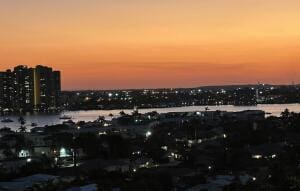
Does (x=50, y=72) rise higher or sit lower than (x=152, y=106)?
higher

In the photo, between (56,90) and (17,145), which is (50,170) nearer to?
(17,145)

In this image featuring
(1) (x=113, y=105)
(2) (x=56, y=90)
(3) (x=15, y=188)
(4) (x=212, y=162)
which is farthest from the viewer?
(1) (x=113, y=105)

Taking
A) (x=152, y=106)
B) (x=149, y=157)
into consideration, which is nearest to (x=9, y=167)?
(x=149, y=157)

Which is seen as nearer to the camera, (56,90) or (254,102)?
(56,90)

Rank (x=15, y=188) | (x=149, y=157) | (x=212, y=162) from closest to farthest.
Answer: (x=15, y=188) → (x=212, y=162) → (x=149, y=157)

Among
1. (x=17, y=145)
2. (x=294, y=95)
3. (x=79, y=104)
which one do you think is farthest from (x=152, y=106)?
(x=17, y=145)

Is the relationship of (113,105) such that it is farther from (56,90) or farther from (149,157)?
(149,157)
